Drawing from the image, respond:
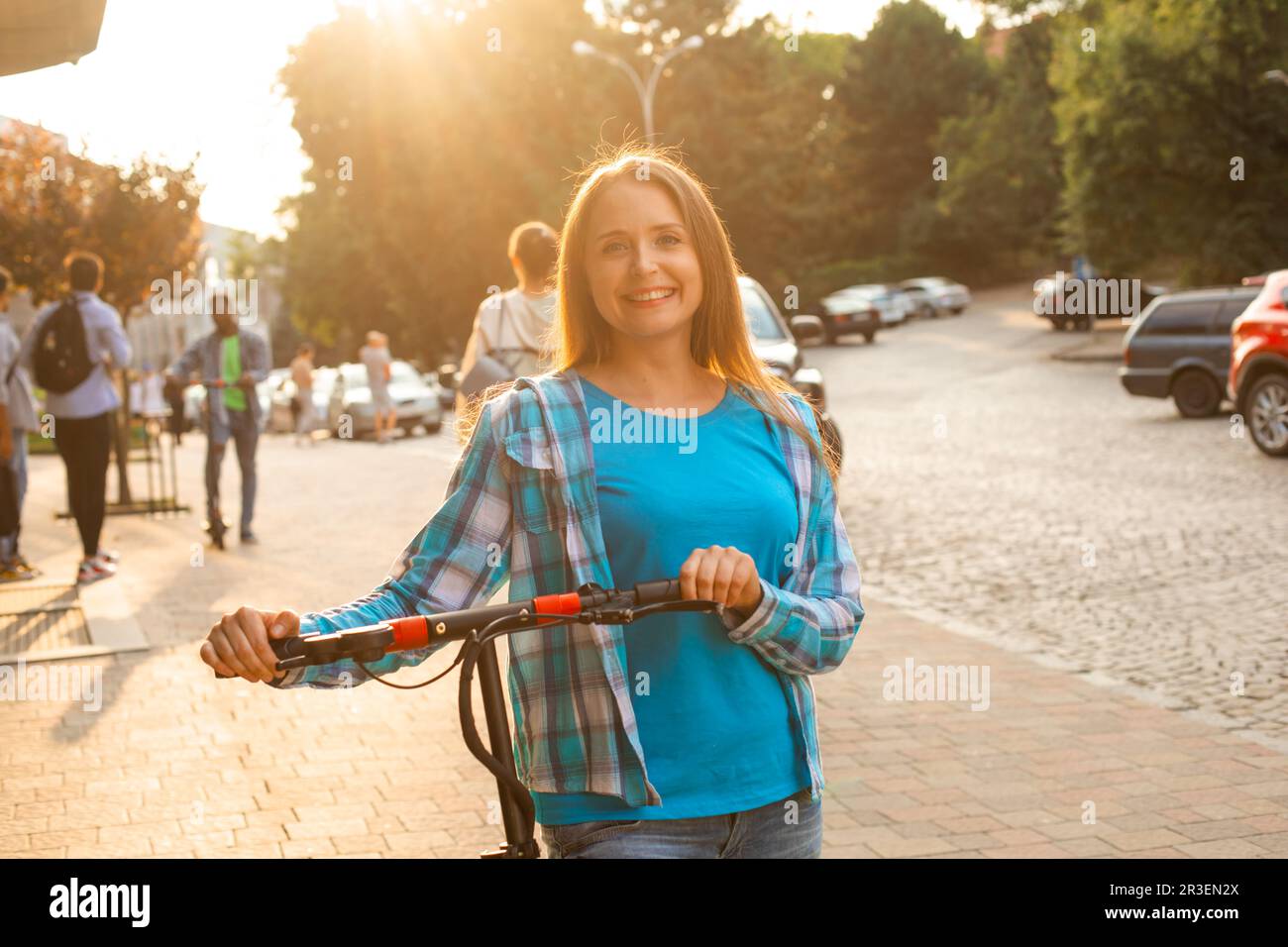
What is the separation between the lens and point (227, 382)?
505 inches

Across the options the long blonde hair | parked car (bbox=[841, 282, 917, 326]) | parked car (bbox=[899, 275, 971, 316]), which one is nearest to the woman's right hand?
the long blonde hair

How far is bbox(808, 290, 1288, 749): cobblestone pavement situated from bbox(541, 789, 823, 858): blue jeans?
4.37m

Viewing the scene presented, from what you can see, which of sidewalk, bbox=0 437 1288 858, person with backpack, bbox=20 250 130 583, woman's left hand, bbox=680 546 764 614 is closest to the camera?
woman's left hand, bbox=680 546 764 614

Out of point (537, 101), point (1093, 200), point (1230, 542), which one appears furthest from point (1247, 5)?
point (1230, 542)

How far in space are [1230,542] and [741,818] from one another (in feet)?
32.4

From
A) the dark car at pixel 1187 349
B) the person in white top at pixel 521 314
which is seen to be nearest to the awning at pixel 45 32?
the person in white top at pixel 521 314

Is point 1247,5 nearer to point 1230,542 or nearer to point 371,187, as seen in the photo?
point 371,187

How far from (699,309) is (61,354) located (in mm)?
9085

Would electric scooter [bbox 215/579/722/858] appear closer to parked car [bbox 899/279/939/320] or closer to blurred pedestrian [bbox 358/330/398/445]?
blurred pedestrian [bbox 358/330/398/445]

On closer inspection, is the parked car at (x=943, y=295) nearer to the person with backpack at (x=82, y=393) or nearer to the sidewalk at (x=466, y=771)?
the person with backpack at (x=82, y=393)

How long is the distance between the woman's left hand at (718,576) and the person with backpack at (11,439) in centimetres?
929

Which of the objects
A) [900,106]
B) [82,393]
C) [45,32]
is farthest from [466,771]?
[900,106]

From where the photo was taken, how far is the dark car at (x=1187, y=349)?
2175 centimetres

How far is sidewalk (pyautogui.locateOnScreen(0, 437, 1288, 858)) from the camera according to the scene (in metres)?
5.07
